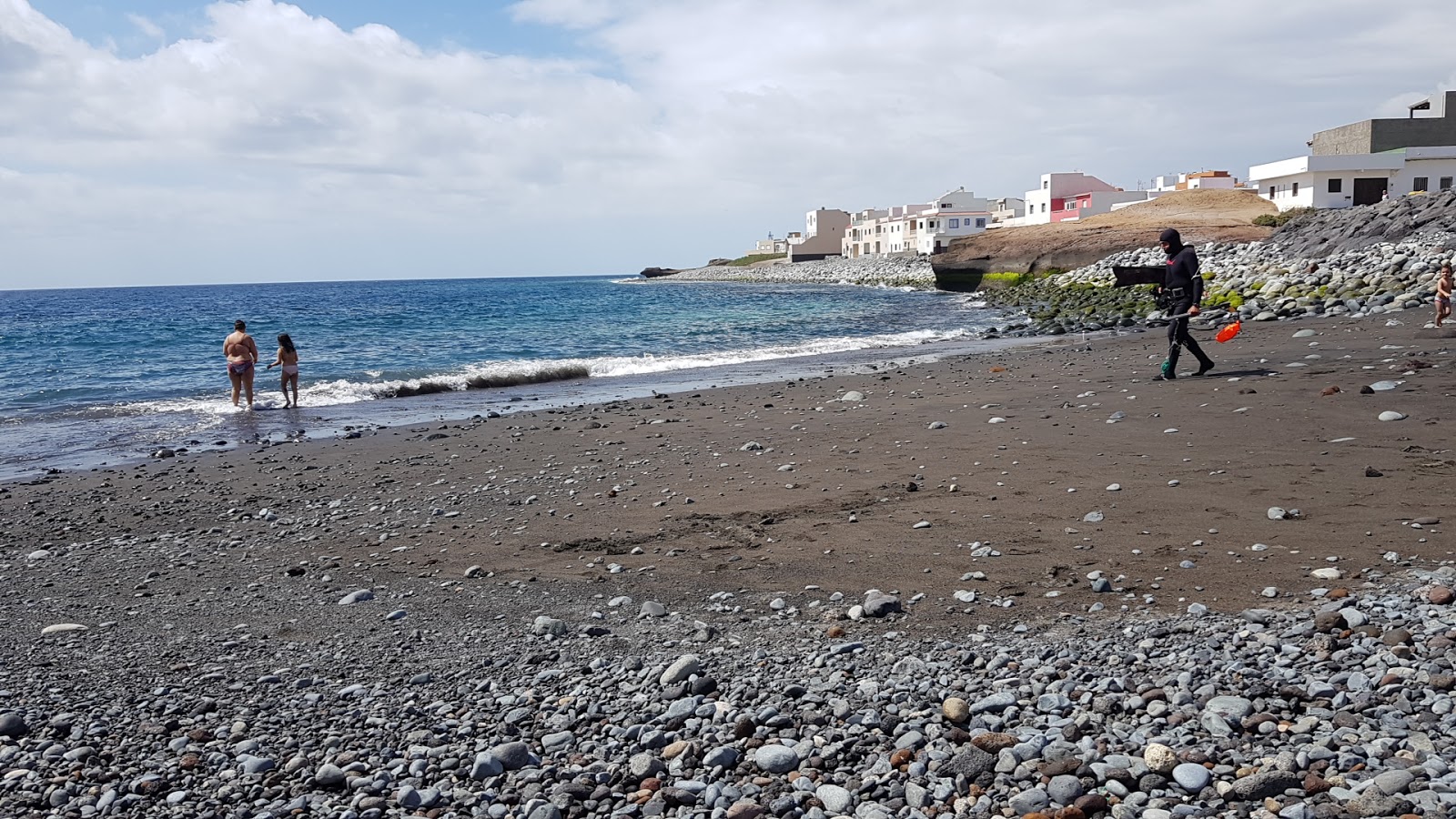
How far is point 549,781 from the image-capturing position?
409cm

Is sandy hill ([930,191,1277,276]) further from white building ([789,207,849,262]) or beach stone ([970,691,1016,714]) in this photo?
white building ([789,207,849,262])

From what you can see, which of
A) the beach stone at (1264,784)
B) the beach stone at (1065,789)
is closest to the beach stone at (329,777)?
the beach stone at (1065,789)

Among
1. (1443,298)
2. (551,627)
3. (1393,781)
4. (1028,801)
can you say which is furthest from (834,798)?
(1443,298)

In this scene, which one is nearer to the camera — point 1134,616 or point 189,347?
point 1134,616

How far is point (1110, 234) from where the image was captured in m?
53.2

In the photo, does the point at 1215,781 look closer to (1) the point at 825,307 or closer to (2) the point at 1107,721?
(2) the point at 1107,721

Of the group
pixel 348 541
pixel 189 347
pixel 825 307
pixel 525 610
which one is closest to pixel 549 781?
pixel 525 610

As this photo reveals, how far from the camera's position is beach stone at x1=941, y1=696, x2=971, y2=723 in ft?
14.1

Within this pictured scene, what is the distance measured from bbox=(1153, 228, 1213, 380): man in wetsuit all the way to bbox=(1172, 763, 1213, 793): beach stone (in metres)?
11.0

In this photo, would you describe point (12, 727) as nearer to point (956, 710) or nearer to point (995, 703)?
point (956, 710)

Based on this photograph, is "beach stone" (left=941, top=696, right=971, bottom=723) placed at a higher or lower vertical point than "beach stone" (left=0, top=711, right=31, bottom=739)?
higher

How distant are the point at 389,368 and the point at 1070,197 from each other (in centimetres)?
8006

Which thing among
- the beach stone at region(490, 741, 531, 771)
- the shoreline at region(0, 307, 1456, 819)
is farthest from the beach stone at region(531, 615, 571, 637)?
the beach stone at region(490, 741, 531, 771)

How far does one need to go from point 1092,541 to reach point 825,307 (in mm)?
49478
